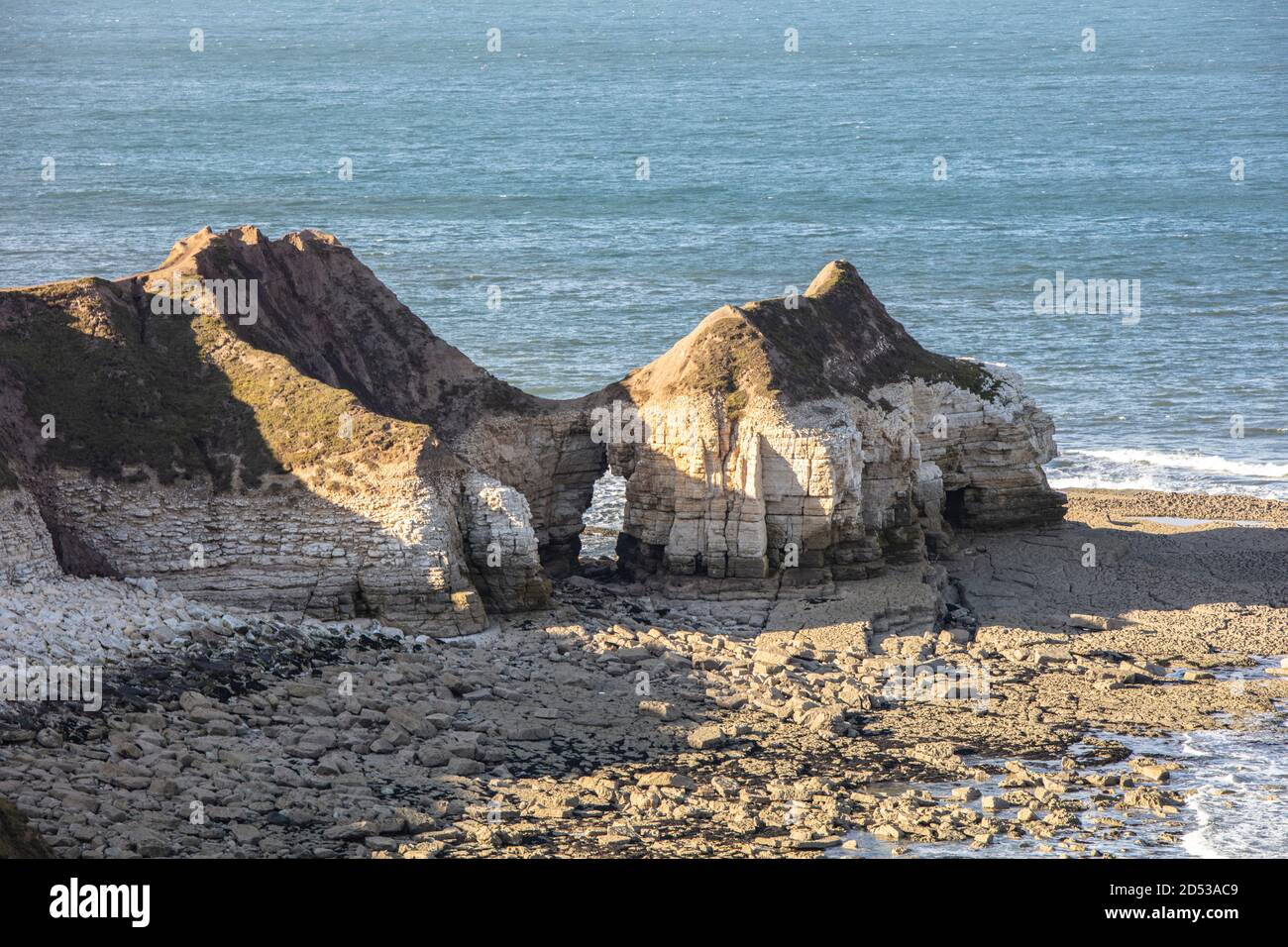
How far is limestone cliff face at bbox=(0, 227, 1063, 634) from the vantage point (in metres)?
36.9

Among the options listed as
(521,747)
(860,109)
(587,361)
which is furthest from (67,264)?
(860,109)

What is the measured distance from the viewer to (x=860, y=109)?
147m

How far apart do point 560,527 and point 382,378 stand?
492cm

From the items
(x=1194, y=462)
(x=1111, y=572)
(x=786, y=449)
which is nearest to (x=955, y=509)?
(x=1111, y=572)

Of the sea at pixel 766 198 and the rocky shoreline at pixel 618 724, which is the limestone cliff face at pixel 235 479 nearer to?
the rocky shoreline at pixel 618 724

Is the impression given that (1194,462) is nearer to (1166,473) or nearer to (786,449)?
(1166,473)

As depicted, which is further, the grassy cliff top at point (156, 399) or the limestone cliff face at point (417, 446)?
the grassy cliff top at point (156, 399)

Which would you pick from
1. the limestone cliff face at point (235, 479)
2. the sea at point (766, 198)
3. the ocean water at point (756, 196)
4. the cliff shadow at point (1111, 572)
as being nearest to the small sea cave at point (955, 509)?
the cliff shadow at point (1111, 572)

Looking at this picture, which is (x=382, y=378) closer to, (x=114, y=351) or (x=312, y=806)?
(x=114, y=351)

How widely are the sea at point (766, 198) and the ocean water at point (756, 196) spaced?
0.91 ft

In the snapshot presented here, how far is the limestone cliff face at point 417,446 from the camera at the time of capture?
36938 mm

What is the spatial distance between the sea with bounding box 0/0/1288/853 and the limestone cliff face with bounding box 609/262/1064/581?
9.07 meters

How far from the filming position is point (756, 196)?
11006cm

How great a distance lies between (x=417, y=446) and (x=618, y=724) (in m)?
6.81
